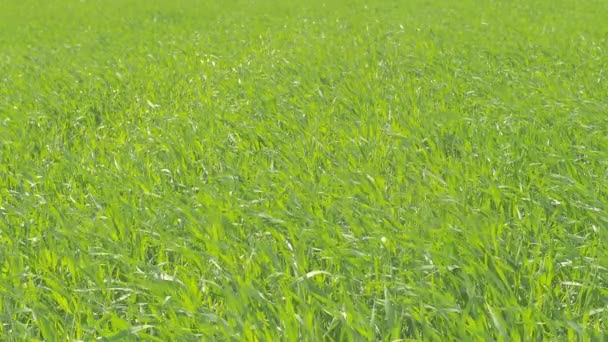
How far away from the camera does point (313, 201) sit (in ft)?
10.8

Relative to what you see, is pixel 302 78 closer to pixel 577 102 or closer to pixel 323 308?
pixel 577 102

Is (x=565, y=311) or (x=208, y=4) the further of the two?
(x=208, y=4)

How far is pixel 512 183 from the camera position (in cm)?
352

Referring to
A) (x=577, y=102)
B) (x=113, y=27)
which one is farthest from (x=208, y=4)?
(x=577, y=102)

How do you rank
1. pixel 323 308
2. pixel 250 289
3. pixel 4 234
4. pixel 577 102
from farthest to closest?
pixel 577 102
pixel 4 234
pixel 250 289
pixel 323 308

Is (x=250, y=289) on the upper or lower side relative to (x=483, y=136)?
upper

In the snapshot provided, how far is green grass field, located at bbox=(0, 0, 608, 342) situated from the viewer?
2.27 meters

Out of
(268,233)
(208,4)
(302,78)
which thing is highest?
(268,233)

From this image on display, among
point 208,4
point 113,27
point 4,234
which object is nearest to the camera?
point 4,234

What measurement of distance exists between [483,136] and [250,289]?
2414 mm

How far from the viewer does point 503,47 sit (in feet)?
28.0

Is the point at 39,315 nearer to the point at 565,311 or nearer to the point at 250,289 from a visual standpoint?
the point at 250,289

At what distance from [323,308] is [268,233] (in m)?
0.73

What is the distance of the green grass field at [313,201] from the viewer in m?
2.27
